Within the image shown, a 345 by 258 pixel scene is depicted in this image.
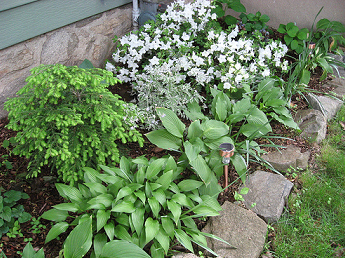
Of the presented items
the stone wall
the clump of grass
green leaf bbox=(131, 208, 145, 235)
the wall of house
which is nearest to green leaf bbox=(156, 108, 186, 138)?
green leaf bbox=(131, 208, 145, 235)

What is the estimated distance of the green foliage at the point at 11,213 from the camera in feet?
6.17

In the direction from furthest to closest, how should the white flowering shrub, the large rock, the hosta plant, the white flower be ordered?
the white flower
the white flowering shrub
the hosta plant
the large rock

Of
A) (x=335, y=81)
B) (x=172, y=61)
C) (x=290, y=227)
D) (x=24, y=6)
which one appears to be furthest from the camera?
(x=335, y=81)

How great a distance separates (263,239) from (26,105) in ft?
6.10

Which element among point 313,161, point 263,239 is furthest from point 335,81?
point 263,239

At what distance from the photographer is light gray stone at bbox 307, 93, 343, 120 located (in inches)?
128

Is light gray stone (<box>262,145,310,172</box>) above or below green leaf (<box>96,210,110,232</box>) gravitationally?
below

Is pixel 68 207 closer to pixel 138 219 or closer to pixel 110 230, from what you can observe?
pixel 110 230

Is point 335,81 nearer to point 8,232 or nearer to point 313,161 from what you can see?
point 313,161

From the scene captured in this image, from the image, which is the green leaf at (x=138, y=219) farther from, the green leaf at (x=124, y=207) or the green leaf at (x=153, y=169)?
the green leaf at (x=153, y=169)

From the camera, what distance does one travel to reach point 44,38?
2.72 meters

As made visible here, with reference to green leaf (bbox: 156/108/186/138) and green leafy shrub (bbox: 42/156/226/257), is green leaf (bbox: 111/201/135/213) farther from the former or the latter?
green leaf (bbox: 156/108/186/138)

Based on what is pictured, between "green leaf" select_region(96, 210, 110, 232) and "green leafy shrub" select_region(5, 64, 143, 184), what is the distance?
0.34 meters

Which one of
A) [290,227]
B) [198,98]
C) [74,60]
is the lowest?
[290,227]
